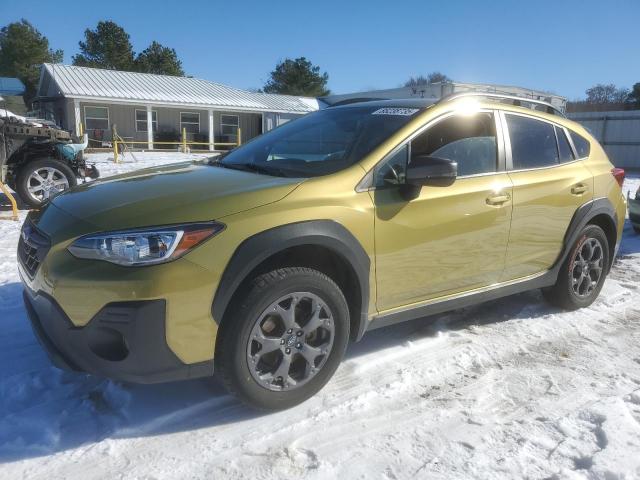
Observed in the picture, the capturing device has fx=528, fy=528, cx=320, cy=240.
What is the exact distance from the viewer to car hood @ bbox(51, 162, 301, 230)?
251 cm

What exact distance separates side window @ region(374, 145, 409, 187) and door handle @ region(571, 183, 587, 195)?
1.75 metres

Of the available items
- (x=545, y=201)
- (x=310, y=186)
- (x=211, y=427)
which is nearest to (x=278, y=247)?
(x=310, y=186)

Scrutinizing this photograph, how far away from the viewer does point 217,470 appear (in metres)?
2.37

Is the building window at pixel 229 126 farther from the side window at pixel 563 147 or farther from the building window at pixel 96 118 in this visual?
the side window at pixel 563 147

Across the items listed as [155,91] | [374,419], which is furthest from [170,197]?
[155,91]

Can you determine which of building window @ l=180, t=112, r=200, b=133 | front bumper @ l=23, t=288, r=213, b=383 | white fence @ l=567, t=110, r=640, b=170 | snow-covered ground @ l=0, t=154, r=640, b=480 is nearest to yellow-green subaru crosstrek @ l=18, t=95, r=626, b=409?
front bumper @ l=23, t=288, r=213, b=383

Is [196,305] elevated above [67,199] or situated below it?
below

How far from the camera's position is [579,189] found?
4199mm

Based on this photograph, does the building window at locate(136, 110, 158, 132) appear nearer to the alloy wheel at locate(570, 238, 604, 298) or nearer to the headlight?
the alloy wheel at locate(570, 238, 604, 298)

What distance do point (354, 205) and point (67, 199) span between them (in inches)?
63.7

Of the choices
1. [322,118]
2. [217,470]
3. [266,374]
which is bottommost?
[217,470]

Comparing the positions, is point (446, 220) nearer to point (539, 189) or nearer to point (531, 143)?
point (539, 189)

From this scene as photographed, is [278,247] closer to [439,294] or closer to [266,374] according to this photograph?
Result: [266,374]

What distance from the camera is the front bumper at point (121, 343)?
7.70ft
